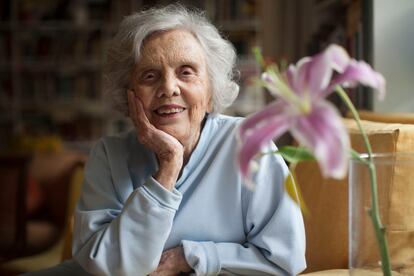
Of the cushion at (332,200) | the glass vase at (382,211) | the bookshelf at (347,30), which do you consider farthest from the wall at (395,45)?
the glass vase at (382,211)

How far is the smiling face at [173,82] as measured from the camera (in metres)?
1.49

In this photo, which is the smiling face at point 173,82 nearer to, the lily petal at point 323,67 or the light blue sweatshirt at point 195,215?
the light blue sweatshirt at point 195,215

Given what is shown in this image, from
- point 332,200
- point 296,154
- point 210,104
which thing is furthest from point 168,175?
point 296,154

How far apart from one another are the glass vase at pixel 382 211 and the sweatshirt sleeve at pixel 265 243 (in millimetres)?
406

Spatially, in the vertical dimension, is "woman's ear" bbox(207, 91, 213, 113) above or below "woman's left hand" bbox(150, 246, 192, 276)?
above

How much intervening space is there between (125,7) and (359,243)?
5286mm

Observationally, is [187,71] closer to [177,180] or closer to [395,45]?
[177,180]

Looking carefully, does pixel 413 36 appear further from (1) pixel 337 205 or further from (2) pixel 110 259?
(2) pixel 110 259

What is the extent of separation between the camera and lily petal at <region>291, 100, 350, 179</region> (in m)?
0.62

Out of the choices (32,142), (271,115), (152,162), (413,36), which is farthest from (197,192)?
(32,142)

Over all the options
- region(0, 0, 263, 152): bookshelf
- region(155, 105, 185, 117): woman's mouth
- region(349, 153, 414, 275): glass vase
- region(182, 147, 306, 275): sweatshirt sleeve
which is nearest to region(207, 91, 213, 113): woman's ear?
region(155, 105, 185, 117): woman's mouth

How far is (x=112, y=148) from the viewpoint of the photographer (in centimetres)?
158

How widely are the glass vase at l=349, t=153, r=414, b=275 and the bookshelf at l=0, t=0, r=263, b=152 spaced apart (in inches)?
192

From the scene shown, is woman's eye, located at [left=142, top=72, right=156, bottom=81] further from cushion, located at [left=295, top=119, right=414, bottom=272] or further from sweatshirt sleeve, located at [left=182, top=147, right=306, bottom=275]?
cushion, located at [left=295, top=119, right=414, bottom=272]
